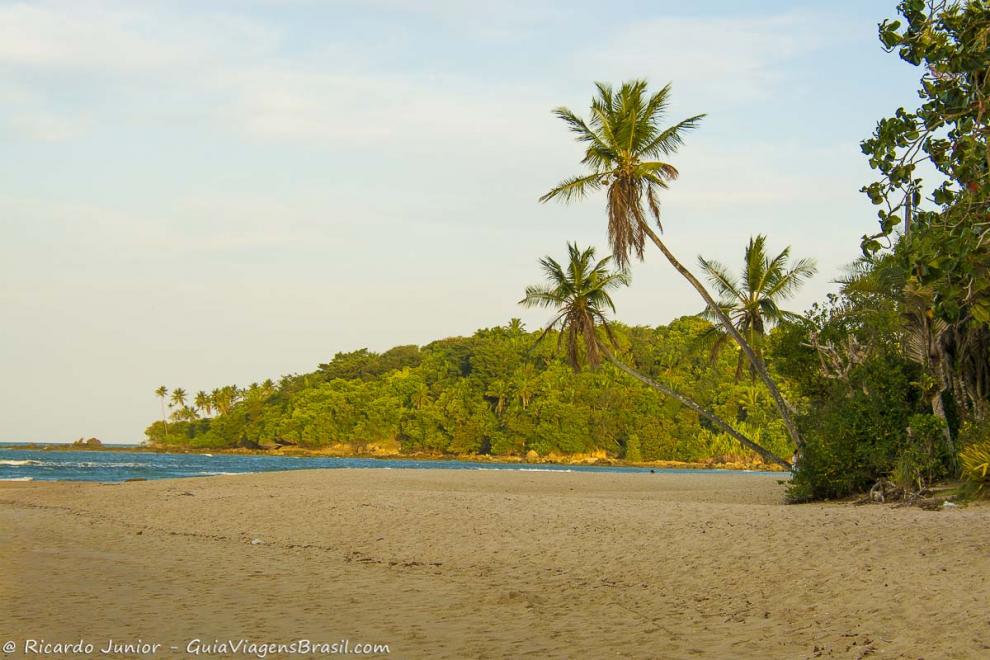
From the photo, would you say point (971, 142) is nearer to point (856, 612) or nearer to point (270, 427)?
point (856, 612)

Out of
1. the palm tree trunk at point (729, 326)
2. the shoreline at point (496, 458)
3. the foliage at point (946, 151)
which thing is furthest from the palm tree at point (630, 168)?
the shoreline at point (496, 458)

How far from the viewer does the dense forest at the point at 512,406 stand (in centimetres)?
9275

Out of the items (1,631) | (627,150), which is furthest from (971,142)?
(627,150)

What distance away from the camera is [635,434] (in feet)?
305

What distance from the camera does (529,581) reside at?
8.84 m

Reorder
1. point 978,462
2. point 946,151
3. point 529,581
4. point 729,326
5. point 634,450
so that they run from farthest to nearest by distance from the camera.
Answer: point 634,450
point 729,326
point 978,462
point 529,581
point 946,151

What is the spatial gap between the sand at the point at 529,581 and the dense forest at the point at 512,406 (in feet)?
245

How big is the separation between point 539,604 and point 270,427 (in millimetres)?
102863

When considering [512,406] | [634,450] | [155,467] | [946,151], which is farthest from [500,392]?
[946,151]

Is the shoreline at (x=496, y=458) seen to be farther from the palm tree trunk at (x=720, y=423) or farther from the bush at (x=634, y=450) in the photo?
the palm tree trunk at (x=720, y=423)

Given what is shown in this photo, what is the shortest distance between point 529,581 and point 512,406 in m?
88.4

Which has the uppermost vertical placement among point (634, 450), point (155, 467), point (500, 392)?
point (500, 392)

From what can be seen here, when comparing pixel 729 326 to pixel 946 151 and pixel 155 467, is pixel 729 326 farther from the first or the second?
pixel 155 467

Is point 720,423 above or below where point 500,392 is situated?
below
